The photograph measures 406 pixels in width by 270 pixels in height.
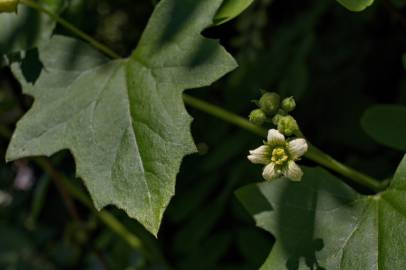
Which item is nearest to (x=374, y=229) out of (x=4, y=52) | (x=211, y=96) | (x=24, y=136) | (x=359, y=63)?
(x=24, y=136)

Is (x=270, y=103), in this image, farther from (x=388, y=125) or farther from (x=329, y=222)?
(x=388, y=125)

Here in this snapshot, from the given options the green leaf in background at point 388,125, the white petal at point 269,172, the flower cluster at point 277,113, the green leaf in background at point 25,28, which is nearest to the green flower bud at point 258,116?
the flower cluster at point 277,113

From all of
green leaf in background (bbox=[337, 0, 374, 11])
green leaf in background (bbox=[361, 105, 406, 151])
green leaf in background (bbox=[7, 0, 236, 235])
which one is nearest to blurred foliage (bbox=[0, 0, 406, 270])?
green leaf in background (bbox=[7, 0, 236, 235])

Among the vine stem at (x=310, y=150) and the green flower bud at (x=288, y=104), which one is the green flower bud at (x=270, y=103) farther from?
the vine stem at (x=310, y=150)

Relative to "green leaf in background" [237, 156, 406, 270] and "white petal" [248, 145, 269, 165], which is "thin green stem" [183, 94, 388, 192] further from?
"white petal" [248, 145, 269, 165]

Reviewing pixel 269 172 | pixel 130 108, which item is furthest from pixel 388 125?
pixel 130 108

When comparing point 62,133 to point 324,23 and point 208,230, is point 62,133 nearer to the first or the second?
point 208,230

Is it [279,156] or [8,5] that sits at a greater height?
[8,5]
